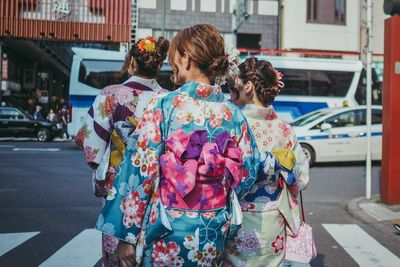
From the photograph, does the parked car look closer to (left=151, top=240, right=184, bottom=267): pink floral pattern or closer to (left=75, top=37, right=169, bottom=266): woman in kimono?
(left=75, top=37, right=169, bottom=266): woman in kimono

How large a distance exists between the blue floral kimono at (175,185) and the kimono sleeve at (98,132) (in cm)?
82

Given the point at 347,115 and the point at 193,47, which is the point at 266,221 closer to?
the point at 193,47

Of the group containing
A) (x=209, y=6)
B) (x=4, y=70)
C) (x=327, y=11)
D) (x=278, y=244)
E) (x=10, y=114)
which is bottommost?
(x=278, y=244)

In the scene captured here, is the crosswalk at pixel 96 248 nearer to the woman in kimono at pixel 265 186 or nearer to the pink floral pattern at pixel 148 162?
the woman in kimono at pixel 265 186

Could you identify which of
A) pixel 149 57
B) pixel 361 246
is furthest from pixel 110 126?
pixel 361 246

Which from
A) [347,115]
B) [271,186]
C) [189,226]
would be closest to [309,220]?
[271,186]

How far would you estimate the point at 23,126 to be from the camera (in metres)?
22.0

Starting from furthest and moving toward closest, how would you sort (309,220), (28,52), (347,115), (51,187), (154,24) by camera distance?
1. (28,52)
2. (154,24)
3. (347,115)
4. (51,187)
5. (309,220)

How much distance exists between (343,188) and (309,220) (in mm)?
3233

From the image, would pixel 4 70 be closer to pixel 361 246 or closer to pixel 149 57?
pixel 361 246

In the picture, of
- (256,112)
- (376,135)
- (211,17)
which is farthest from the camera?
(211,17)

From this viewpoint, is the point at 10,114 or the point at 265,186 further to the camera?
the point at 10,114

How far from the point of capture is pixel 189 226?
218cm

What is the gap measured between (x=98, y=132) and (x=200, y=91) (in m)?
0.98
